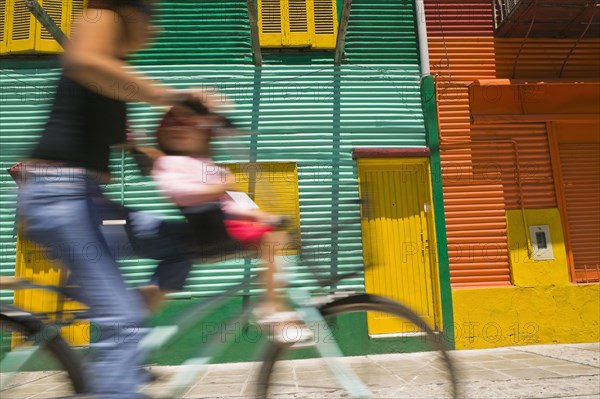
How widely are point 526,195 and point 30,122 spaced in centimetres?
755

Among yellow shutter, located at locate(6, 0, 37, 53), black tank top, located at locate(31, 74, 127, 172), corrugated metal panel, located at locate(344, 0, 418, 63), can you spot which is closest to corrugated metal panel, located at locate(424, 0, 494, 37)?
corrugated metal panel, located at locate(344, 0, 418, 63)

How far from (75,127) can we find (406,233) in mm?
5854

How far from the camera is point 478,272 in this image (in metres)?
7.11

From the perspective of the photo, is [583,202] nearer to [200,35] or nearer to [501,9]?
[501,9]

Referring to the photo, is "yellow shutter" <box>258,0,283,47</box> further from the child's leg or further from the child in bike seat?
the child's leg

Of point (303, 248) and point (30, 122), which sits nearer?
point (303, 248)

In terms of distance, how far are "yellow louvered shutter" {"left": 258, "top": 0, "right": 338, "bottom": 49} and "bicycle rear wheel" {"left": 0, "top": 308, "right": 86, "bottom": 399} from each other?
610 centimetres

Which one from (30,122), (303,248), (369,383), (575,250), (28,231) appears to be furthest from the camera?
(575,250)

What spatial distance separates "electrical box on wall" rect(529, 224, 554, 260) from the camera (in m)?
7.23

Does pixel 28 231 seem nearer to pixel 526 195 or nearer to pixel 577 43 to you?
pixel 526 195

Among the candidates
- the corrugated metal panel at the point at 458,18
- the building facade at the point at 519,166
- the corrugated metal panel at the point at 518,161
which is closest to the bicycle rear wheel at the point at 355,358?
the building facade at the point at 519,166

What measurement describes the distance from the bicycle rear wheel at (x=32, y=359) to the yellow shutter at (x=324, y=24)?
6.26 m

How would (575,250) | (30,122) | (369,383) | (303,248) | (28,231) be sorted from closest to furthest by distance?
(28,231) → (303,248) → (369,383) → (30,122) → (575,250)

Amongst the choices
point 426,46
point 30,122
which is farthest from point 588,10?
point 30,122
